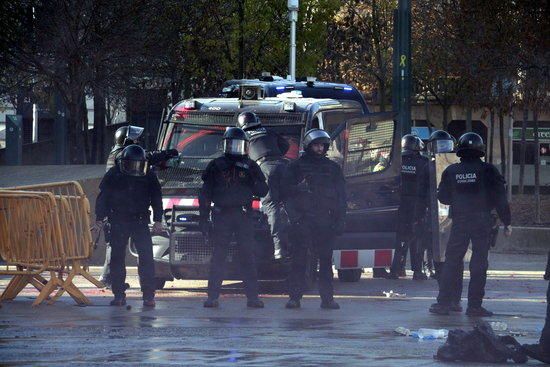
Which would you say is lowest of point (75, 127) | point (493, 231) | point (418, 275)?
point (418, 275)

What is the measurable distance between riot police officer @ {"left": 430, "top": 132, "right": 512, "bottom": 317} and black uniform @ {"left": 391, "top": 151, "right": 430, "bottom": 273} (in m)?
3.73

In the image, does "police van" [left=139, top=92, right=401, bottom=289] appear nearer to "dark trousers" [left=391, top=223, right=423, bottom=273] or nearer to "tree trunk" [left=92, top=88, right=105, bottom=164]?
"dark trousers" [left=391, top=223, right=423, bottom=273]

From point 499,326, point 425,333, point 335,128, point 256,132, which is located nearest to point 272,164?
point 256,132

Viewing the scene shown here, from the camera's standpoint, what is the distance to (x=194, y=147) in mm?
16031

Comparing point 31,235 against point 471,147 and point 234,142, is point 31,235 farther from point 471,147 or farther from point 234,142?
point 471,147

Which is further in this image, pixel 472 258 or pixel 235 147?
pixel 235 147

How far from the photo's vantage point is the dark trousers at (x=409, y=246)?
56.6 feet

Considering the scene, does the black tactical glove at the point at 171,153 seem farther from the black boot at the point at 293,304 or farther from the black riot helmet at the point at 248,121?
the black boot at the point at 293,304

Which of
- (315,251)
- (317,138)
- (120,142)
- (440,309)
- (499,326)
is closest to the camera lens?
(499,326)

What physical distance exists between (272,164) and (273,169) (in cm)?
58

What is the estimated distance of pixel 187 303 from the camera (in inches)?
565

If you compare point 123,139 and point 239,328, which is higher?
point 123,139

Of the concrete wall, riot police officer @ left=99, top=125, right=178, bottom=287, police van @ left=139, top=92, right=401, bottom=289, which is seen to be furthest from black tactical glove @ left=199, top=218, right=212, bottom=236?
the concrete wall

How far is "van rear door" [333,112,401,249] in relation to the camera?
15945mm
